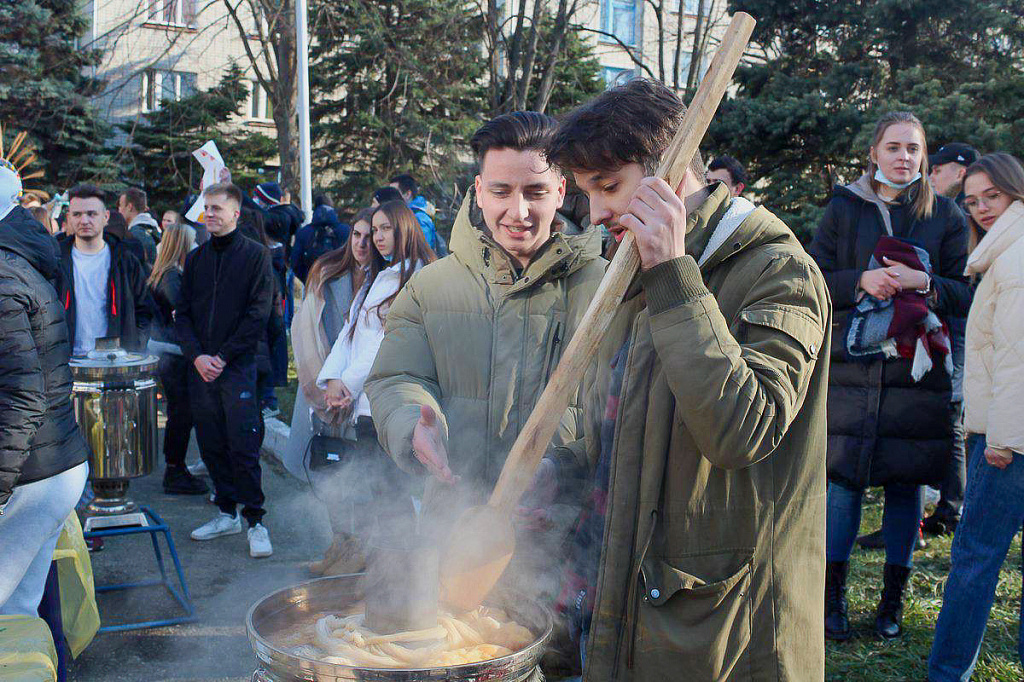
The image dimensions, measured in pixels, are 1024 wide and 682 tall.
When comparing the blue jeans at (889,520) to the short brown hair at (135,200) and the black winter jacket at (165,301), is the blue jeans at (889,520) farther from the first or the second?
the short brown hair at (135,200)

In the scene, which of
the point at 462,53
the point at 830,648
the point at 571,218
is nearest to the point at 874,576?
the point at 830,648

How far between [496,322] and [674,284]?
3.47 ft

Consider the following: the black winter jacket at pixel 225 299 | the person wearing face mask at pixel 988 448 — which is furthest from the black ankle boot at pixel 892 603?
the black winter jacket at pixel 225 299

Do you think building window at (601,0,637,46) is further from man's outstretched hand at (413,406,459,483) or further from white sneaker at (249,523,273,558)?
man's outstretched hand at (413,406,459,483)

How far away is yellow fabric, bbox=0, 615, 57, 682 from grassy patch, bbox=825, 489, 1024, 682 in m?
3.12

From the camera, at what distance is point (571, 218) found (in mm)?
3203

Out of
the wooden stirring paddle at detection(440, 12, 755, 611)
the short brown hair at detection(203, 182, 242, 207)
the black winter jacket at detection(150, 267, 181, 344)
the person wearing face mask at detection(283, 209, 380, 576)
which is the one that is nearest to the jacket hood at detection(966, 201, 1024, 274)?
the wooden stirring paddle at detection(440, 12, 755, 611)

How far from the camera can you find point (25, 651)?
2.65m

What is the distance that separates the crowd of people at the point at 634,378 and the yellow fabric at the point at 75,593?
0.46 m

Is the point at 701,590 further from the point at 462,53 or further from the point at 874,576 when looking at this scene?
the point at 462,53

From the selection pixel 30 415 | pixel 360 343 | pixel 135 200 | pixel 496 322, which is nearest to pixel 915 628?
pixel 496 322

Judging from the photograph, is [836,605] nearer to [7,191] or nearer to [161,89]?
[7,191]

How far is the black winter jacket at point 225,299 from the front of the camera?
6465 millimetres

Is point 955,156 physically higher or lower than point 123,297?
higher
